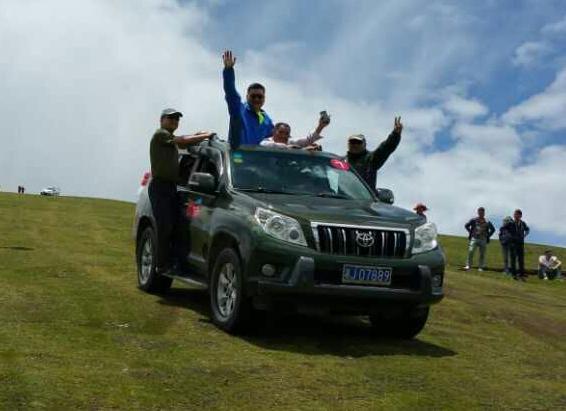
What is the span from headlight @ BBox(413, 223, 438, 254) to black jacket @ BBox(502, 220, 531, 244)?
14.7 metres

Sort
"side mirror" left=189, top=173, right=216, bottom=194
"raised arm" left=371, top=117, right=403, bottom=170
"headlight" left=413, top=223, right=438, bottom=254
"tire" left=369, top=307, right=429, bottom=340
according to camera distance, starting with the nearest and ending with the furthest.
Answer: "headlight" left=413, top=223, right=438, bottom=254 → "tire" left=369, top=307, right=429, bottom=340 → "side mirror" left=189, top=173, right=216, bottom=194 → "raised arm" left=371, top=117, right=403, bottom=170

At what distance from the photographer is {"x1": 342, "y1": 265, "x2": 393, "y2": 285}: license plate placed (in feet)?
23.7

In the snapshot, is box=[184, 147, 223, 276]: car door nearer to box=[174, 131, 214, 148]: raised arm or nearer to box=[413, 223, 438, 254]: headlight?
box=[174, 131, 214, 148]: raised arm

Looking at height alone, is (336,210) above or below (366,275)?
above

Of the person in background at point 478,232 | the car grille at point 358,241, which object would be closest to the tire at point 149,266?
the car grille at point 358,241

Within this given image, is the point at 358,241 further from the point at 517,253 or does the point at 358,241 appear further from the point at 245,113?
the point at 517,253

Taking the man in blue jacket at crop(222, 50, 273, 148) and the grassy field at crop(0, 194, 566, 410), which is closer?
the grassy field at crop(0, 194, 566, 410)

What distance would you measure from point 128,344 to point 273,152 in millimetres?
2885

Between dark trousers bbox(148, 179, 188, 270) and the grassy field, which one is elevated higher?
dark trousers bbox(148, 179, 188, 270)

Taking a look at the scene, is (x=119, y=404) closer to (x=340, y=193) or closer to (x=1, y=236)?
(x=340, y=193)

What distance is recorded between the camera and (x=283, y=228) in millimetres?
7297

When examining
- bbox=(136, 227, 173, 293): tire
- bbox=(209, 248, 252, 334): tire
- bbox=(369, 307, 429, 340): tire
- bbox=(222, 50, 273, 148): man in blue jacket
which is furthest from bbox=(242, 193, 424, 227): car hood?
bbox=(136, 227, 173, 293): tire

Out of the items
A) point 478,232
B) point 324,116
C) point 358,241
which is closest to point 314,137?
point 324,116

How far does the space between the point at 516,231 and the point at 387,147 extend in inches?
493
